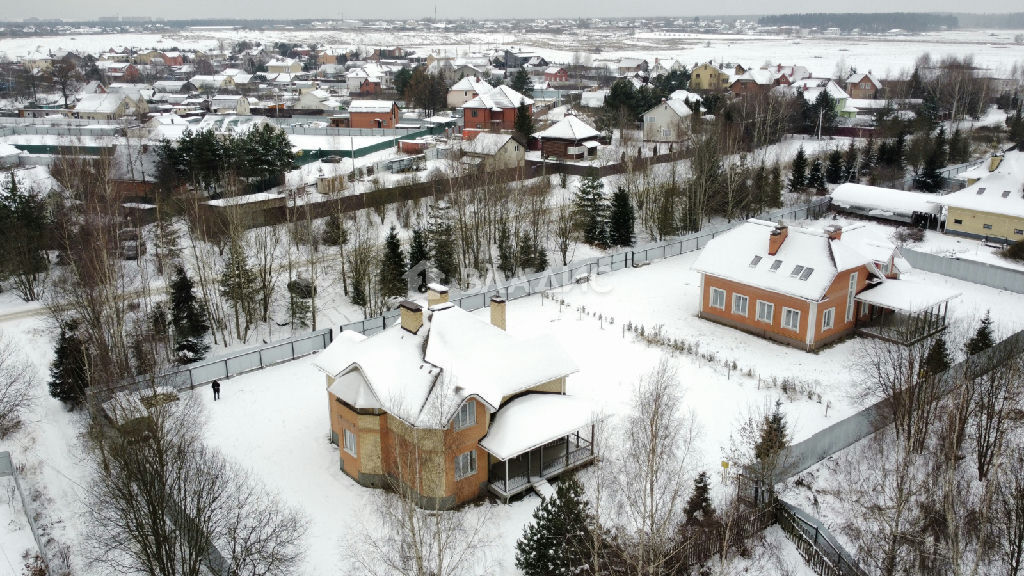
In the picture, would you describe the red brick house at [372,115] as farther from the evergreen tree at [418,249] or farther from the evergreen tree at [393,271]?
the evergreen tree at [393,271]

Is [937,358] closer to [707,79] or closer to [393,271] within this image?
[393,271]

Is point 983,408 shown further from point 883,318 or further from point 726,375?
point 883,318

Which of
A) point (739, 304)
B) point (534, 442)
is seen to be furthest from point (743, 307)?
point (534, 442)

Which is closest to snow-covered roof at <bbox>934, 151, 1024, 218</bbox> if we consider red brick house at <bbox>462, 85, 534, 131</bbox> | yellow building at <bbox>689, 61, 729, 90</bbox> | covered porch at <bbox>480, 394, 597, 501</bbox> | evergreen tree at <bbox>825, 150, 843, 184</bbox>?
evergreen tree at <bbox>825, 150, 843, 184</bbox>

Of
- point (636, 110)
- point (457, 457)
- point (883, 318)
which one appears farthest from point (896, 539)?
point (636, 110)

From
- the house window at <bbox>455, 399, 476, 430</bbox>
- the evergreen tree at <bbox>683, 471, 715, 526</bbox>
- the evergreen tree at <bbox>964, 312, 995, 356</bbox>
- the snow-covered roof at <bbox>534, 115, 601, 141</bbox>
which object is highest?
the snow-covered roof at <bbox>534, 115, 601, 141</bbox>

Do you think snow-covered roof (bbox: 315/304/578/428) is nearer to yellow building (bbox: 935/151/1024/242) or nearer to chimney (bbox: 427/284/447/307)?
chimney (bbox: 427/284/447/307)
